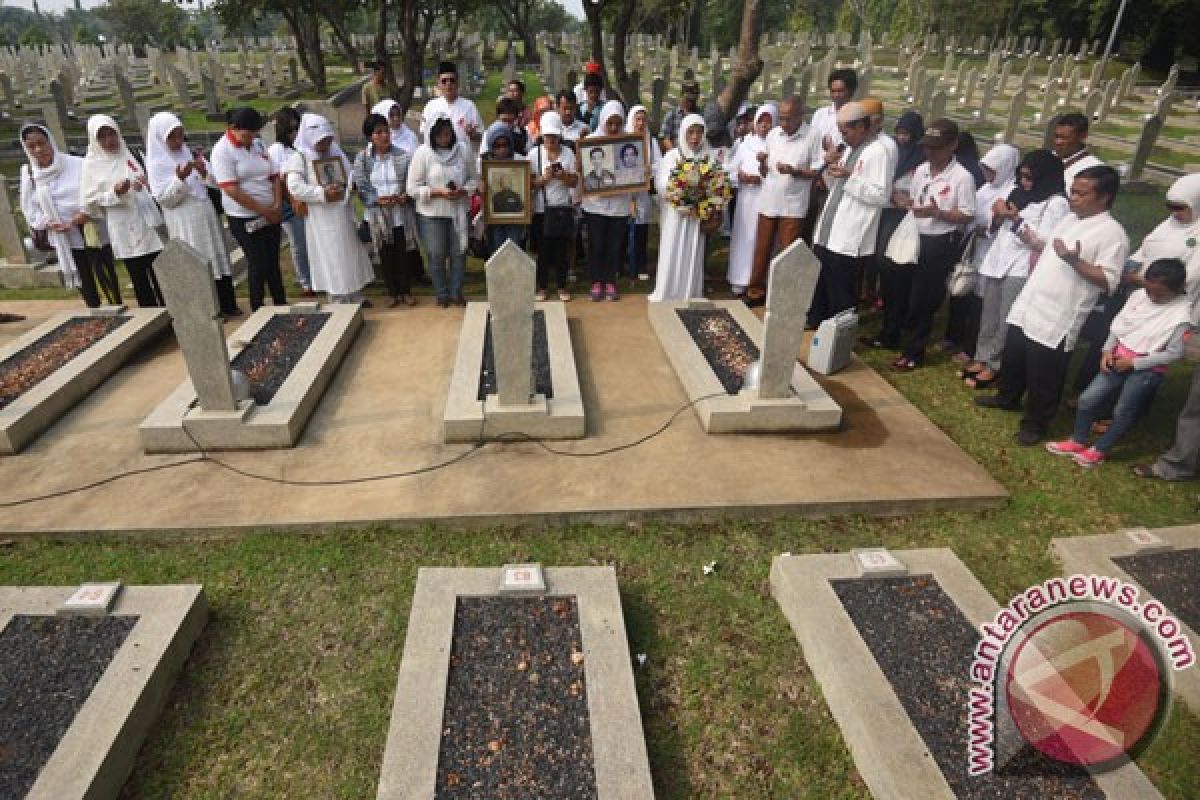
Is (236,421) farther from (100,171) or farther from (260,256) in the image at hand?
(100,171)

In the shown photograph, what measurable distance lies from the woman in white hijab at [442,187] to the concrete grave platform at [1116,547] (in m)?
5.81

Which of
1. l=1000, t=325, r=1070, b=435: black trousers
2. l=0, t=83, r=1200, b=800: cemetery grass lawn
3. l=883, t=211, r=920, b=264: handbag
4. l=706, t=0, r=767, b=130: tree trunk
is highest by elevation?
l=706, t=0, r=767, b=130: tree trunk

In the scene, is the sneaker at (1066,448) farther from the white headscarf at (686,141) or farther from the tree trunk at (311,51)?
the tree trunk at (311,51)

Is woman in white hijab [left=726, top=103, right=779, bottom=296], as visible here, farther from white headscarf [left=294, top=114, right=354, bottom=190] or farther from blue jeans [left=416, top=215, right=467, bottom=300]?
white headscarf [left=294, top=114, right=354, bottom=190]

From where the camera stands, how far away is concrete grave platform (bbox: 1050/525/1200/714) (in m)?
4.05

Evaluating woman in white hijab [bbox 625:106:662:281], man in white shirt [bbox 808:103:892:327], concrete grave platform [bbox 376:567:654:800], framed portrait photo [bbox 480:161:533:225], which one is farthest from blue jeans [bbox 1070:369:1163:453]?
framed portrait photo [bbox 480:161:533:225]

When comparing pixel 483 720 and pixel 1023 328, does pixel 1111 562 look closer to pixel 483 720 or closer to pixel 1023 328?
pixel 1023 328

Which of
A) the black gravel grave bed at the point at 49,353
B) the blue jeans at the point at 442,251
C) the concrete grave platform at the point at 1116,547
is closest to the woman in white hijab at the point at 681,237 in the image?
the blue jeans at the point at 442,251

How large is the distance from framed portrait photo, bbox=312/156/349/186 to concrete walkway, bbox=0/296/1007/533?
2.06 meters

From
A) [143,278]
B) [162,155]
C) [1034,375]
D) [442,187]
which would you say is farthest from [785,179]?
[143,278]

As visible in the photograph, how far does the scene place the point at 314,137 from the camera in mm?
6668

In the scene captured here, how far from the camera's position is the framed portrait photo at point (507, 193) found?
7059 mm

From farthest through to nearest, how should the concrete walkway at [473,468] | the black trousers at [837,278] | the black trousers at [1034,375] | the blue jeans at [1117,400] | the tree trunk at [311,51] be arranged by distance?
the tree trunk at [311,51], the black trousers at [837,278], the black trousers at [1034,375], the blue jeans at [1117,400], the concrete walkway at [473,468]

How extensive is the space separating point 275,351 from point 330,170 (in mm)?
1944
